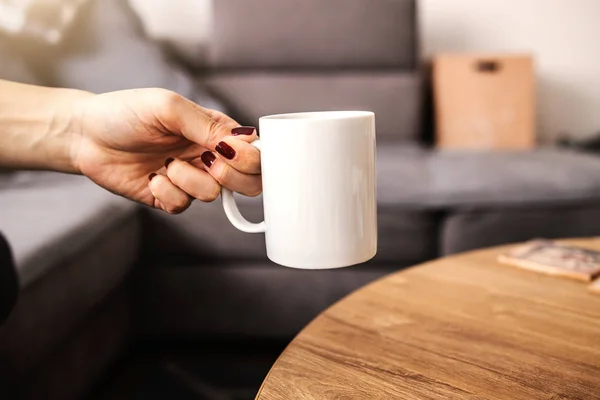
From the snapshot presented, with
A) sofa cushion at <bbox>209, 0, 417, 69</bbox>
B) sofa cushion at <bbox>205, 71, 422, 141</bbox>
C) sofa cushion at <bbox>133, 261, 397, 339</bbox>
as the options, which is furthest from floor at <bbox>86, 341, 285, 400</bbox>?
sofa cushion at <bbox>209, 0, 417, 69</bbox>

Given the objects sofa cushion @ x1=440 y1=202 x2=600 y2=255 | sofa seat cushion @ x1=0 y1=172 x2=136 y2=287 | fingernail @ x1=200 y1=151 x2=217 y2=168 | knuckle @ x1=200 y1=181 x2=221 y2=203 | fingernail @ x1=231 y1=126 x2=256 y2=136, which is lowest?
sofa cushion @ x1=440 y1=202 x2=600 y2=255

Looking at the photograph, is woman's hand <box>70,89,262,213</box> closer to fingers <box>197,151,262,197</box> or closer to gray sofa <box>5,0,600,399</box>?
fingers <box>197,151,262,197</box>

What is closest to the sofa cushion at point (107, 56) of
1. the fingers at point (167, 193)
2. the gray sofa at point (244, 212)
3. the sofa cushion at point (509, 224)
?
the gray sofa at point (244, 212)

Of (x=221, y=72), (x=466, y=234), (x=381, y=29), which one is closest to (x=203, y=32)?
(x=221, y=72)

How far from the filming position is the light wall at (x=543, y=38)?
1990 mm

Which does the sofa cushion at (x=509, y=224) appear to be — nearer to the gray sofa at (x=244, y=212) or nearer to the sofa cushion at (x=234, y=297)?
the gray sofa at (x=244, y=212)

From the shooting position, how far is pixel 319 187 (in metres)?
0.38

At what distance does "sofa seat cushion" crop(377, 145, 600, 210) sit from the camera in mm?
1224

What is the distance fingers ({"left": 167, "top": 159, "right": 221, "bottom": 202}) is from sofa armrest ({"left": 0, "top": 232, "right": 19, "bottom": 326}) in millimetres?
312

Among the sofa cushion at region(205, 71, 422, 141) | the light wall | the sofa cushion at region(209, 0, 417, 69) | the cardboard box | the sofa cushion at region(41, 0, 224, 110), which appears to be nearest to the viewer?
the sofa cushion at region(41, 0, 224, 110)

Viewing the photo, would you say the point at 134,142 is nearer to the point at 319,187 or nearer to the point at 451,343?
the point at 319,187

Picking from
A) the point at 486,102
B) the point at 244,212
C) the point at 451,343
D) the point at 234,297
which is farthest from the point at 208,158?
the point at 486,102

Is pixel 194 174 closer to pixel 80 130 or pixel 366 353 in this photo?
pixel 80 130

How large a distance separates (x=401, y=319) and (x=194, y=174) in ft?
0.85
